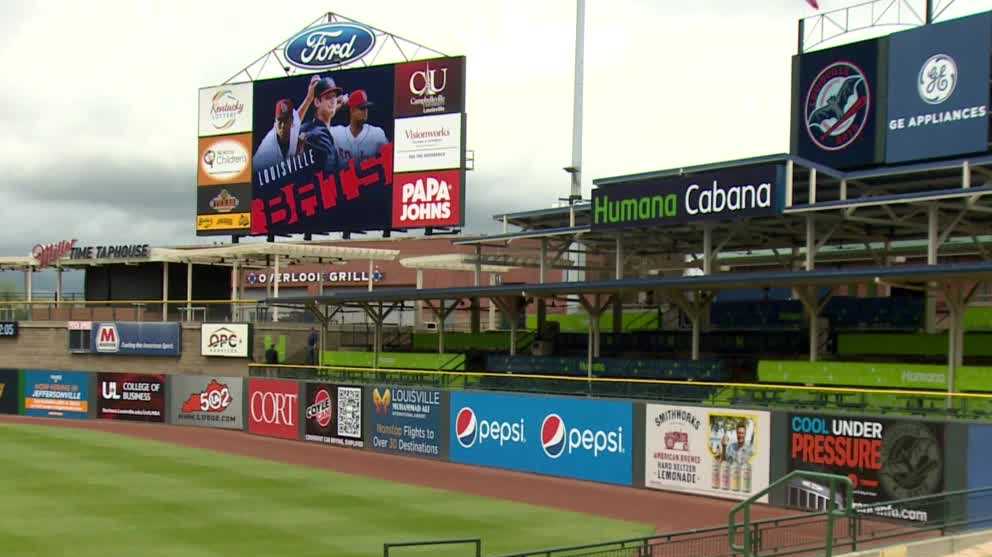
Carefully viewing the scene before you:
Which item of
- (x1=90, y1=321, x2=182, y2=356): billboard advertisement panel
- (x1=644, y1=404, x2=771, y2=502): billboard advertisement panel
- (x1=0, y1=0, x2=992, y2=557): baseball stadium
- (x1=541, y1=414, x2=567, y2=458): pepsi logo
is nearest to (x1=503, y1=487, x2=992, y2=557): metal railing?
(x1=0, y1=0, x2=992, y2=557): baseball stadium

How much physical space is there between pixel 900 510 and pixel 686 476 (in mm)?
11274

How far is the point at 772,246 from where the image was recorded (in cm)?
3641

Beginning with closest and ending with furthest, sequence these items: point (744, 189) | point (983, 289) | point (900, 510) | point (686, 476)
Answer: point (900, 510), point (686, 476), point (744, 189), point (983, 289)

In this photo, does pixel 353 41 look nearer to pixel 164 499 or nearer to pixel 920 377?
pixel 164 499

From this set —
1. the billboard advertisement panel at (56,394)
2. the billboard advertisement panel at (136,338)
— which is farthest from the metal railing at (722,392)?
the billboard advertisement panel at (56,394)

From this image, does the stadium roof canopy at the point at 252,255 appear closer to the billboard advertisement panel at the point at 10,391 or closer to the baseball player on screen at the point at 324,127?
the baseball player on screen at the point at 324,127

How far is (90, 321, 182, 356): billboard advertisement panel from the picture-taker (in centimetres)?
4634

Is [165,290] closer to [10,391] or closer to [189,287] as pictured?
[189,287]

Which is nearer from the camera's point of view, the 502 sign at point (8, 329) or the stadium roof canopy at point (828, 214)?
the stadium roof canopy at point (828, 214)

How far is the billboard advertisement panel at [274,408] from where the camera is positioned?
39.5 meters

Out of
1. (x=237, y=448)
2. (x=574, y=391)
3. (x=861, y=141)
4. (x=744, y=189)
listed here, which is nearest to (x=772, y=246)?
(x=861, y=141)

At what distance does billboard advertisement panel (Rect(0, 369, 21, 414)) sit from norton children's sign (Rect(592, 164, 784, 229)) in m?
29.5

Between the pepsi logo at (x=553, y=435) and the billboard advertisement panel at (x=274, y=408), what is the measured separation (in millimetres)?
11967

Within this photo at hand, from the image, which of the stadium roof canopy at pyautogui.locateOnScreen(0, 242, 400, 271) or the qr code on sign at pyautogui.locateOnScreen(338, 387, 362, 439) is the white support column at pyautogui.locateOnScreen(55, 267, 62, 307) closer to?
the stadium roof canopy at pyautogui.locateOnScreen(0, 242, 400, 271)
